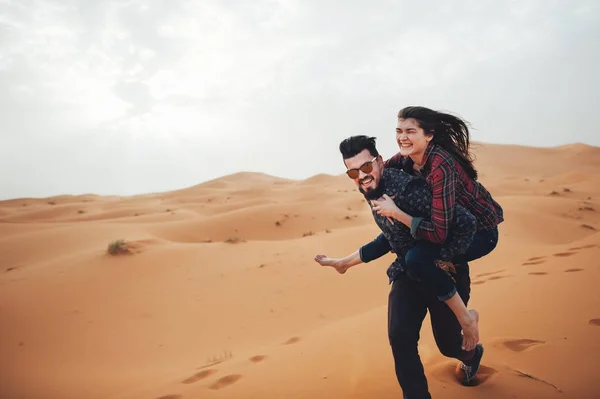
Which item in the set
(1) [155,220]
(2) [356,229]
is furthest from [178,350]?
(1) [155,220]

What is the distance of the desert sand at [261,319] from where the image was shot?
302 centimetres

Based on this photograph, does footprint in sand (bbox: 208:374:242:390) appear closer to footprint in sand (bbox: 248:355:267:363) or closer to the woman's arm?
footprint in sand (bbox: 248:355:267:363)

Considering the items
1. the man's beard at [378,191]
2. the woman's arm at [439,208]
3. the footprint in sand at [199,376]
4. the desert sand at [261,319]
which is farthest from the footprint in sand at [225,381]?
the woman's arm at [439,208]

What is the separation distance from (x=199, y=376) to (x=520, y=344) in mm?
3144

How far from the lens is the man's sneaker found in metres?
2.54

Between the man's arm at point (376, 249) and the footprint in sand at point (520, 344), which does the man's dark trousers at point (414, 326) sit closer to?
the man's arm at point (376, 249)

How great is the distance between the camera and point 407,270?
7.10 feet

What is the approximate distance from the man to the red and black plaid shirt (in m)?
0.12

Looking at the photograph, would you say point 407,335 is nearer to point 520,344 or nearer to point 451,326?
point 451,326

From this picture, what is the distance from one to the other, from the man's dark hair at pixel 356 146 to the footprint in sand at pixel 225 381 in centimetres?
253

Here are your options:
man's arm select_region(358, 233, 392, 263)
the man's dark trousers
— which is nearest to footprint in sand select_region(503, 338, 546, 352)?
the man's dark trousers

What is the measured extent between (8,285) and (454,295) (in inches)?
337

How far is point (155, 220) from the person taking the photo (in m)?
17.0

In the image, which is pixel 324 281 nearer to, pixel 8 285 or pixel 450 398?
pixel 450 398
